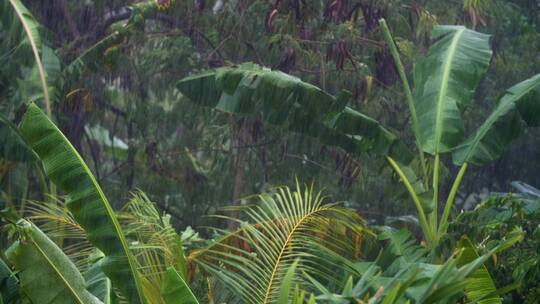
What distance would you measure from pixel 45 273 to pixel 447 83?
453 centimetres

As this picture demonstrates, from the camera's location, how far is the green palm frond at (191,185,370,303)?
7250 millimetres

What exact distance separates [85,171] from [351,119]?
12.5 ft

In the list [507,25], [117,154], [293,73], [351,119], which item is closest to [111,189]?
[117,154]

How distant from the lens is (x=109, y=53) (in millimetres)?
11391

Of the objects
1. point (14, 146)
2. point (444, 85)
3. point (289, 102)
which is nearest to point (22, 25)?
point (14, 146)

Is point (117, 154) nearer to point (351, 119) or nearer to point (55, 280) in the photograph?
point (351, 119)

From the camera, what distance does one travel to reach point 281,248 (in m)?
7.48

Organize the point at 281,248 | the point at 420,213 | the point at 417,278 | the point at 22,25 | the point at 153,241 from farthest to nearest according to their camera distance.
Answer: the point at 22,25
the point at 420,213
the point at 153,241
the point at 281,248
the point at 417,278

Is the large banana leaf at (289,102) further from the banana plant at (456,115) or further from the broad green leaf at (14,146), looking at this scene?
the broad green leaf at (14,146)

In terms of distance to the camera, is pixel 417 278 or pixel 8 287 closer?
pixel 417 278

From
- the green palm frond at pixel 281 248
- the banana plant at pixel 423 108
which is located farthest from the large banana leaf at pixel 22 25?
the green palm frond at pixel 281 248

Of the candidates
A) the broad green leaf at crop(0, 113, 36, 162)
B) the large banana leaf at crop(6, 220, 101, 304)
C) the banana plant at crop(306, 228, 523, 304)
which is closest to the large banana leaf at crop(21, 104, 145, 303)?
the large banana leaf at crop(6, 220, 101, 304)

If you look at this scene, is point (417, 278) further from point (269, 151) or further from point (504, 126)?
point (269, 151)

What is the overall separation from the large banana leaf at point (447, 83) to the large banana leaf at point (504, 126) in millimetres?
158
